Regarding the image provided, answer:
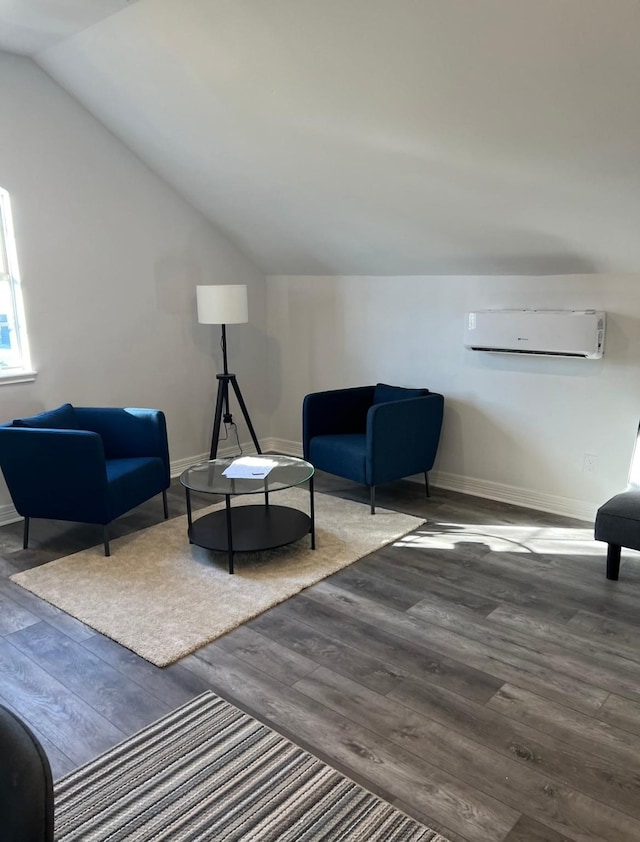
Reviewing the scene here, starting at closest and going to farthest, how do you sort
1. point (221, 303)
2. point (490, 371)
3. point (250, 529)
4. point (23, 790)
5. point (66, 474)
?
point (23, 790), point (66, 474), point (250, 529), point (490, 371), point (221, 303)

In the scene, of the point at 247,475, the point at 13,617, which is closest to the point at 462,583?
the point at 247,475

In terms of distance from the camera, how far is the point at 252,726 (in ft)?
7.12

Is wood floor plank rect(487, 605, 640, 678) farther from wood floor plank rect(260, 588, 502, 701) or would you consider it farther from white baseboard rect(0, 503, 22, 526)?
white baseboard rect(0, 503, 22, 526)

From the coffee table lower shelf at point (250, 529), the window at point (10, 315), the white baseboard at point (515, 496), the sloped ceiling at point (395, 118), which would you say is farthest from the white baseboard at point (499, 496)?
the sloped ceiling at point (395, 118)

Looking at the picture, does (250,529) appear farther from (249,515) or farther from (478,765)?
(478,765)

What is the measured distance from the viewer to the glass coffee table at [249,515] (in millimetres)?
3285

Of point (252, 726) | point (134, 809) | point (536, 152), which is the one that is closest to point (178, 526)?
point (252, 726)

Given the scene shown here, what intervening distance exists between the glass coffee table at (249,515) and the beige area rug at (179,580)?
102 mm

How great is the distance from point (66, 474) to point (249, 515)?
3.36 ft

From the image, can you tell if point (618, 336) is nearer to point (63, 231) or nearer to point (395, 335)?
point (395, 335)

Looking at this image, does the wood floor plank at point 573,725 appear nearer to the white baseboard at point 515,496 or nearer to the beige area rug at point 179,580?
the beige area rug at point 179,580

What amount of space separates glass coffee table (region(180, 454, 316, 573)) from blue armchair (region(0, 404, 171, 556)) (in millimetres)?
330

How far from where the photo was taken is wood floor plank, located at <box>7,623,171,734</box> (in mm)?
2250

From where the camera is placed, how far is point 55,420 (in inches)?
147
